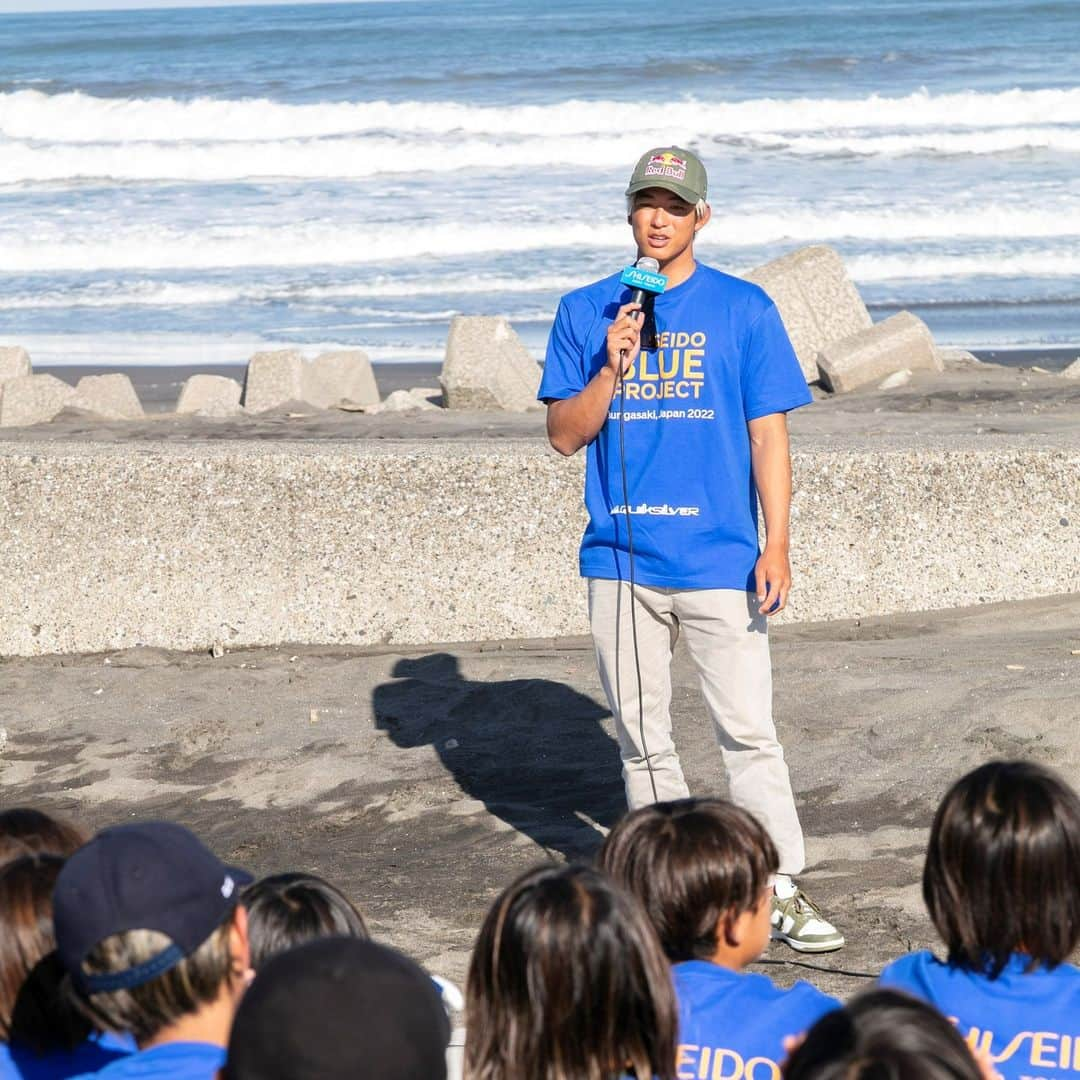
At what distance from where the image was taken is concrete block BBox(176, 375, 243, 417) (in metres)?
11.3

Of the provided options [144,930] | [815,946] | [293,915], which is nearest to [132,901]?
[144,930]

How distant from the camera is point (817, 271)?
11016mm

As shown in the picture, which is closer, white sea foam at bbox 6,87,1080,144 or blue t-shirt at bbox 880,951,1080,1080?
blue t-shirt at bbox 880,951,1080,1080

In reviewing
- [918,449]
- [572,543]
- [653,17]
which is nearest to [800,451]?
[918,449]

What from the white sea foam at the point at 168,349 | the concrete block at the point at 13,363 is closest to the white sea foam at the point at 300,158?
the white sea foam at the point at 168,349

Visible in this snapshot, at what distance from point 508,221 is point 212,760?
55.1ft

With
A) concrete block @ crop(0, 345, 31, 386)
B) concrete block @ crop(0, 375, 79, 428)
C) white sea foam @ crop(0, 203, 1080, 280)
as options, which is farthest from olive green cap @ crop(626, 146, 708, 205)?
white sea foam @ crop(0, 203, 1080, 280)

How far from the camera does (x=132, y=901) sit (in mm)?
1929

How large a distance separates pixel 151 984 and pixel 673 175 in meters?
2.47

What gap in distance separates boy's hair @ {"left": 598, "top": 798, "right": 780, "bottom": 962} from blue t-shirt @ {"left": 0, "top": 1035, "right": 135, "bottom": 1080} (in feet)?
2.49

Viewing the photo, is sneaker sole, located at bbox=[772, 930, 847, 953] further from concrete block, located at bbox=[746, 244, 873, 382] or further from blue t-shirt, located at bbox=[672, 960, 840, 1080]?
concrete block, located at bbox=[746, 244, 873, 382]

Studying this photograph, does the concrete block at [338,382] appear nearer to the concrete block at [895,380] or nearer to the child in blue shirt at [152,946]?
the concrete block at [895,380]

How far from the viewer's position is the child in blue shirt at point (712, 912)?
2248 mm

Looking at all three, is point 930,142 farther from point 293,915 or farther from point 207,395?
point 293,915
